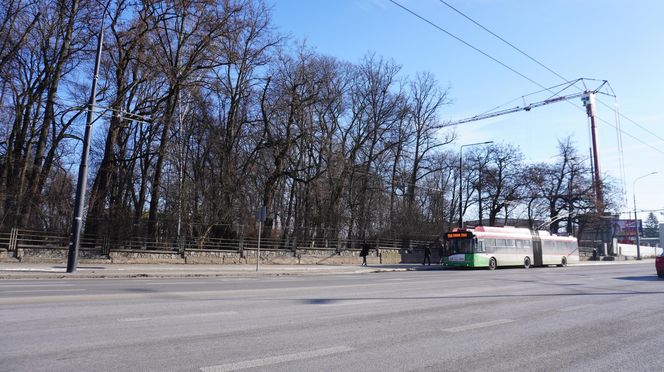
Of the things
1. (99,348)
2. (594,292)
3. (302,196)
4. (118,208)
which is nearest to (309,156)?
(302,196)

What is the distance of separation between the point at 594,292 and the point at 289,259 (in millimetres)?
21110

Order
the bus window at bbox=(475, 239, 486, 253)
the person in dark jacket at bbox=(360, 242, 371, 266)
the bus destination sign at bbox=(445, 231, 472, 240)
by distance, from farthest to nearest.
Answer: the person in dark jacket at bbox=(360, 242, 371, 266) → the bus destination sign at bbox=(445, 231, 472, 240) → the bus window at bbox=(475, 239, 486, 253)

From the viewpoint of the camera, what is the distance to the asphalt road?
5.79 m

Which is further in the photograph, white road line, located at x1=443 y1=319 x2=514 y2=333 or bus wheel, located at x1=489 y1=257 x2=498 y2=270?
bus wheel, located at x1=489 y1=257 x2=498 y2=270

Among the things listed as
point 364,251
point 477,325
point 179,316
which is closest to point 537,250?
point 364,251

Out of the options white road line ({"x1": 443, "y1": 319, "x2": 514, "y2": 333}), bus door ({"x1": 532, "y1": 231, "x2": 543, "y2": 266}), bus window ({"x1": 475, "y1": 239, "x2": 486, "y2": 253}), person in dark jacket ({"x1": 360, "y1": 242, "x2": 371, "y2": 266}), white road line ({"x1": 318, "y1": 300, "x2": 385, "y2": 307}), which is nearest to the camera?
white road line ({"x1": 443, "y1": 319, "x2": 514, "y2": 333})

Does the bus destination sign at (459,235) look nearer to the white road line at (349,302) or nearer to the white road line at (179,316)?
the white road line at (349,302)

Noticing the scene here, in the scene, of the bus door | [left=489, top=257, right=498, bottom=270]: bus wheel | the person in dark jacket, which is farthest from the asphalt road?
the bus door

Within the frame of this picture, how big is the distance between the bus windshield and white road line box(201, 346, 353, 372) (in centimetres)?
2842

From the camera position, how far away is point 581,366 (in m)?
5.95

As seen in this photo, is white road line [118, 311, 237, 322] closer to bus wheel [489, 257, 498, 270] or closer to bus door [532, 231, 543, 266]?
bus wheel [489, 257, 498, 270]

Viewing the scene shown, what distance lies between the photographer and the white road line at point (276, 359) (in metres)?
5.38

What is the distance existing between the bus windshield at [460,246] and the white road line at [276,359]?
2842 centimetres

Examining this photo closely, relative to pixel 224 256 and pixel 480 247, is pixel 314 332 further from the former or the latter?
pixel 480 247
